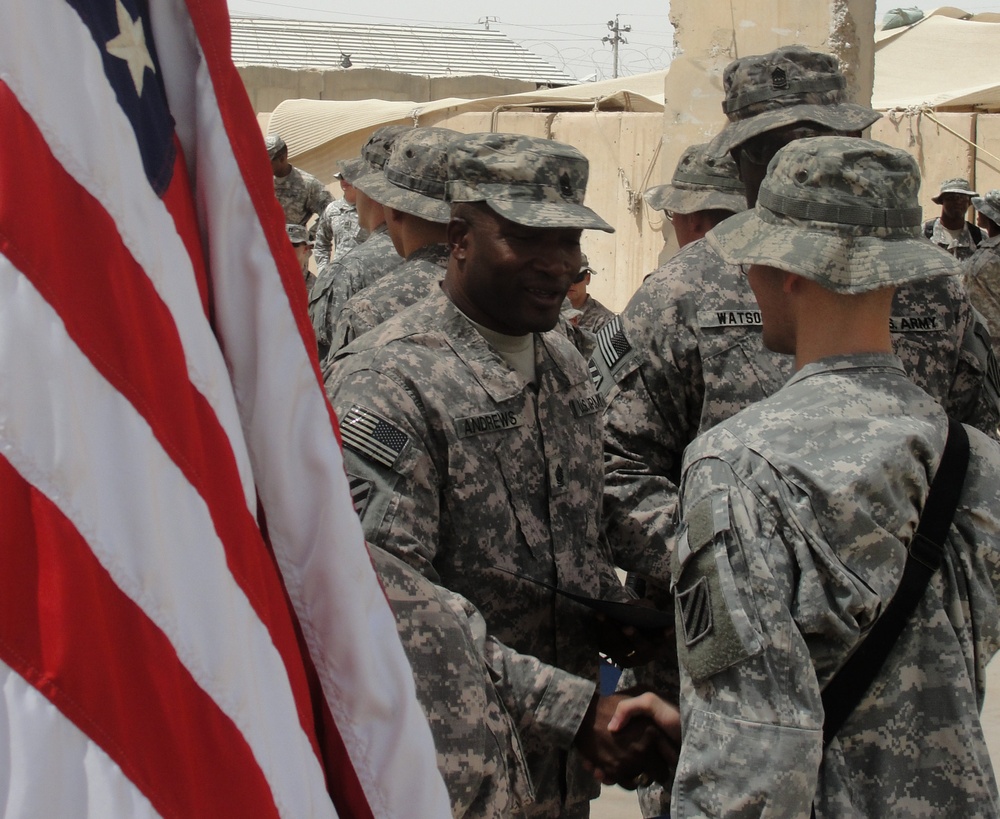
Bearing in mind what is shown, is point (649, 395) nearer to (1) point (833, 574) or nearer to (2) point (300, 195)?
(1) point (833, 574)

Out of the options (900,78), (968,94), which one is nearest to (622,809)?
(968,94)

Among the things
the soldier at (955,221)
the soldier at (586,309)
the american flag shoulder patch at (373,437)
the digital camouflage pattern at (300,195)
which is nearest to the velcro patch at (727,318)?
the american flag shoulder patch at (373,437)

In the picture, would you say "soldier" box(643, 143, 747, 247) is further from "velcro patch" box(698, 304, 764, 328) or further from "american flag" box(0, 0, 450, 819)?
"american flag" box(0, 0, 450, 819)

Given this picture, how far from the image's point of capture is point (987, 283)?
8.83 meters

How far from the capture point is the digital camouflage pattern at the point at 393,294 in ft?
14.0

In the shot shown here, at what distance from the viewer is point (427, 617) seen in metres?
1.86

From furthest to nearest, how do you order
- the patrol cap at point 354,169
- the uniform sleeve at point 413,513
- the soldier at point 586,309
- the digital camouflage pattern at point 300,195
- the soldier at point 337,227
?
the digital camouflage pattern at point 300,195 → the soldier at point 337,227 → the soldier at point 586,309 → the patrol cap at point 354,169 → the uniform sleeve at point 413,513

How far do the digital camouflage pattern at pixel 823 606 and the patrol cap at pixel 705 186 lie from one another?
217 centimetres

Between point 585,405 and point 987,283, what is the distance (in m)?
6.96

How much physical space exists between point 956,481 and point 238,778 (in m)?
1.23

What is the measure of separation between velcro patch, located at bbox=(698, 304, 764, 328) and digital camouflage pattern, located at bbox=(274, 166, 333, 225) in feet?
25.1

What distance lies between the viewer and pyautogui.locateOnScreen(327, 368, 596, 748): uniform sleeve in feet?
7.43

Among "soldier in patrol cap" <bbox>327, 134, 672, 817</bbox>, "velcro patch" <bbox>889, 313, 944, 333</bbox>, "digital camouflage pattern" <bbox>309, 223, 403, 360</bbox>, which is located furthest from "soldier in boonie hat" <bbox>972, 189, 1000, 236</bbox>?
"soldier in patrol cap" <bbox>327, 134, 672, 817</bbox>

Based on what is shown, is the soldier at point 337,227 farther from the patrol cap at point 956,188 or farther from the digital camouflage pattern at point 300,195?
the patrol cap at point 956,188
